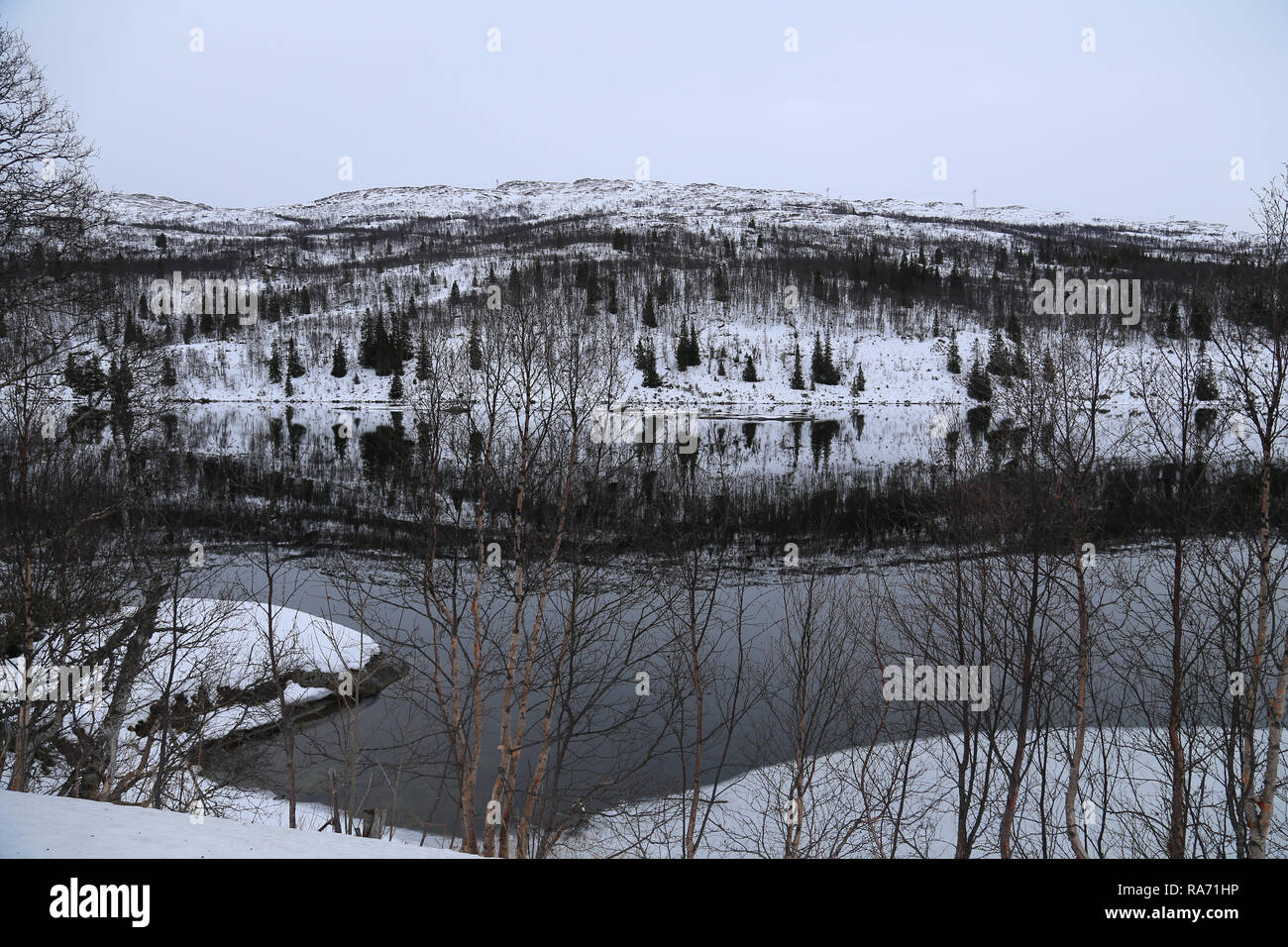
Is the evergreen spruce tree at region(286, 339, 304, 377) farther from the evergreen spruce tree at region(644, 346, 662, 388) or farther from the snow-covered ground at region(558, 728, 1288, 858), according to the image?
the snow-covered ground at region(558, 728, 1288, 858)

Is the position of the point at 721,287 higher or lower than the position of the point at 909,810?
higher

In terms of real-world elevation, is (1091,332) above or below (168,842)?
above

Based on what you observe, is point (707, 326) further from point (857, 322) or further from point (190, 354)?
point (190, 354)

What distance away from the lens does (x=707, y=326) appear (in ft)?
297

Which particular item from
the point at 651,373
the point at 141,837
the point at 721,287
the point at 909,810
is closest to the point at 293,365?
the point at 651,373

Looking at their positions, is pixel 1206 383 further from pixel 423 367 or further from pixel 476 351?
pixel 423 367

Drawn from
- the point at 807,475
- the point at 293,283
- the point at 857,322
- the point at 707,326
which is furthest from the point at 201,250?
the point at 807,475

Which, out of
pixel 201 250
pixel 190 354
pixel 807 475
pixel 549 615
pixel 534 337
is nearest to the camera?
pixel 534 337

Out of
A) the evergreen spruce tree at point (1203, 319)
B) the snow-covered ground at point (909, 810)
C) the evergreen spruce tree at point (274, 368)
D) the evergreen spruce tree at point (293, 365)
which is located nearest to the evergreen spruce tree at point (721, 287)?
the evergreen spruce tree at point (293, 365)

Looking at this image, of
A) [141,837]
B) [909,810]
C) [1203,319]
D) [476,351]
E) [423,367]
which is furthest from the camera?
[423,367]

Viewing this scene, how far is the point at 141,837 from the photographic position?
149 inches

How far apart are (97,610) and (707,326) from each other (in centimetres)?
8234
